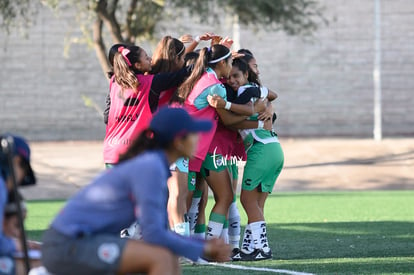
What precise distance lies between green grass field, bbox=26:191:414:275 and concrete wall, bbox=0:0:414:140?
11.9 metres

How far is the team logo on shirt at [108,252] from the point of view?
5180 mm

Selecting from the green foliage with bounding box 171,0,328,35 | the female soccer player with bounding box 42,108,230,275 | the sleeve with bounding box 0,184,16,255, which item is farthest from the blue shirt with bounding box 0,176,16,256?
the green foliage with bounding box 171,0,328,35

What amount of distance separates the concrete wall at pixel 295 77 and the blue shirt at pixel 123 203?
26.7 m

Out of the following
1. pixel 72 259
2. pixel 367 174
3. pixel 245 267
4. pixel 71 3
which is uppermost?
pixel 71 3

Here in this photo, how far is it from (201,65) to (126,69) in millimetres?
762

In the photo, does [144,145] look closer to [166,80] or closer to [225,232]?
[166,80]

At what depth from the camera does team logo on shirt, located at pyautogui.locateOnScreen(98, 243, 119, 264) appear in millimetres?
5180

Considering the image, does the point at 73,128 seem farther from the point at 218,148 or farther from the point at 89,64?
the point at 218,148

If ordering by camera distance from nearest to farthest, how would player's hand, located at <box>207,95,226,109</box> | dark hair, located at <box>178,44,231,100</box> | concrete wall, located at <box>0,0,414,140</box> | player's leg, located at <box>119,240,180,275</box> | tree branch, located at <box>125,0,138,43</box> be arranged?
1. player's leg, located at <box>119,240,180,275</box>
2. player's hand, located at <box>207,95,226,109</box>
3. dark hair, located at <box>178,44,231,100</box>
4. tree branch, located at <box>125,0,138,43</box>
5. concrete wall, located at <box>0,0,414,140</box>

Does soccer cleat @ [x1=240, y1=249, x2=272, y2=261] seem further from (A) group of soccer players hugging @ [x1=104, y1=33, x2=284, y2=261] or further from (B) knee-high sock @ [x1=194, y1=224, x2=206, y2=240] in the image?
(B) knee-high sock @ [x1=194, y1=224, x2=206, y2=240]

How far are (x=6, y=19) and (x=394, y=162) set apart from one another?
1209 cm

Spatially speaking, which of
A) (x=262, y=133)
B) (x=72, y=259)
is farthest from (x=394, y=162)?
(x=72, y=259)

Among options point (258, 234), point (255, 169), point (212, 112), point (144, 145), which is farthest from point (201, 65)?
point (144, 145)

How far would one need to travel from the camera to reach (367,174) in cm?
2634
